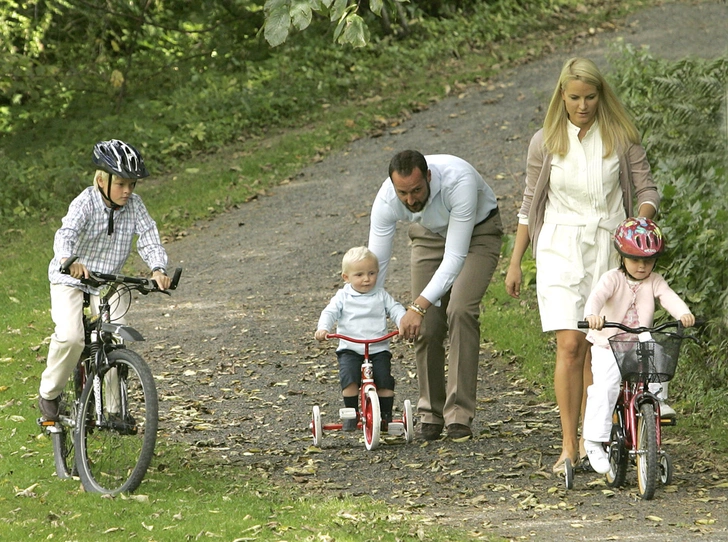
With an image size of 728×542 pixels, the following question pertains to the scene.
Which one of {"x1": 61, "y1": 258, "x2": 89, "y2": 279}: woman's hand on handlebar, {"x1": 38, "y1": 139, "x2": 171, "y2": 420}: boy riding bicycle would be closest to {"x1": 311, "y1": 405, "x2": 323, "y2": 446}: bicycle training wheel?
{"x1": 38, "y1": 139, "x2": 171, "y2": 420}: boy riding bicycle

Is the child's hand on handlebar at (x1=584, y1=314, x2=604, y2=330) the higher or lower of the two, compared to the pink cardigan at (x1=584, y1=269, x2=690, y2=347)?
lower

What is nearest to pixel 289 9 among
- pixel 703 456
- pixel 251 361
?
pixel 703 456

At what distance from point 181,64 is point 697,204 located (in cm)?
1386

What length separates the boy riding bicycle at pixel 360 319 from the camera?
682 centimetres

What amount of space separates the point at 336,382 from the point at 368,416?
7.19 ft

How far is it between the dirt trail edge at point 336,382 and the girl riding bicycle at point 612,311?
34cm

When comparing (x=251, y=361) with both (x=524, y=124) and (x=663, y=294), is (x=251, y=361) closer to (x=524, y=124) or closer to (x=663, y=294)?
(x=663, y=294)

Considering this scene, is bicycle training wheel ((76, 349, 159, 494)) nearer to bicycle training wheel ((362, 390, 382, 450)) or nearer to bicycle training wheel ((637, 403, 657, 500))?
bicycle training wheel ((362, 390, 382, 450))

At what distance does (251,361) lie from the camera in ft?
31.9

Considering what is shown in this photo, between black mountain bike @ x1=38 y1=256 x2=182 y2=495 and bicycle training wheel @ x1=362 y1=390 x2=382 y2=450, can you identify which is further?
bicycle training wheel @ x1=362 y1=390 x2=382 y2=450

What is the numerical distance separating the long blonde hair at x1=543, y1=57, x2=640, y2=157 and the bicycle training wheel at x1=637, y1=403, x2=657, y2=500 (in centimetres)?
148

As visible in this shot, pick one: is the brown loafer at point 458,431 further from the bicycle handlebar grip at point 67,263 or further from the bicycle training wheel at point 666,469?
the bicycle handlebar grip at point 67,263

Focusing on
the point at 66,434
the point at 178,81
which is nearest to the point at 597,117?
the point at 66,434

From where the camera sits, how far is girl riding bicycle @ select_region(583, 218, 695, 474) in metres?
5.79
